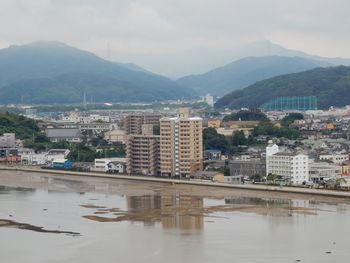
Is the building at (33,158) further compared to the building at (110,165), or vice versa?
the building at (33,158)

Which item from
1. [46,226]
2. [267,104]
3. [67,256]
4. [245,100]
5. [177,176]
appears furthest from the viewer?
[245,100]

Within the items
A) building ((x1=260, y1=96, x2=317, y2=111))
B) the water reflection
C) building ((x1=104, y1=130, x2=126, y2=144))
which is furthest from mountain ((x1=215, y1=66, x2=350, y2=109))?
the water reflection

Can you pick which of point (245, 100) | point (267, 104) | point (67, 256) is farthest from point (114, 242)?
point (245, 100)

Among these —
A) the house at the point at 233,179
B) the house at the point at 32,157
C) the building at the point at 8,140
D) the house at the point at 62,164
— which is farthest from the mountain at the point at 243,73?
the house at the point at 233,179

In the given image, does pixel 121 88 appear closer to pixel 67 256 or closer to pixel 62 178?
pixel 62 178

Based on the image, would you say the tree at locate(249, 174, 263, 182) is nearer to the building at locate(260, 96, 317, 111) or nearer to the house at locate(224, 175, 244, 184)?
the house at locate(224, 175, 244, 184)

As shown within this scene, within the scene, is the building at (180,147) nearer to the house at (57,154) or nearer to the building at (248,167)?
the building at (248,167)

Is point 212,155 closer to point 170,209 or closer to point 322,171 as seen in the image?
point 322,171
